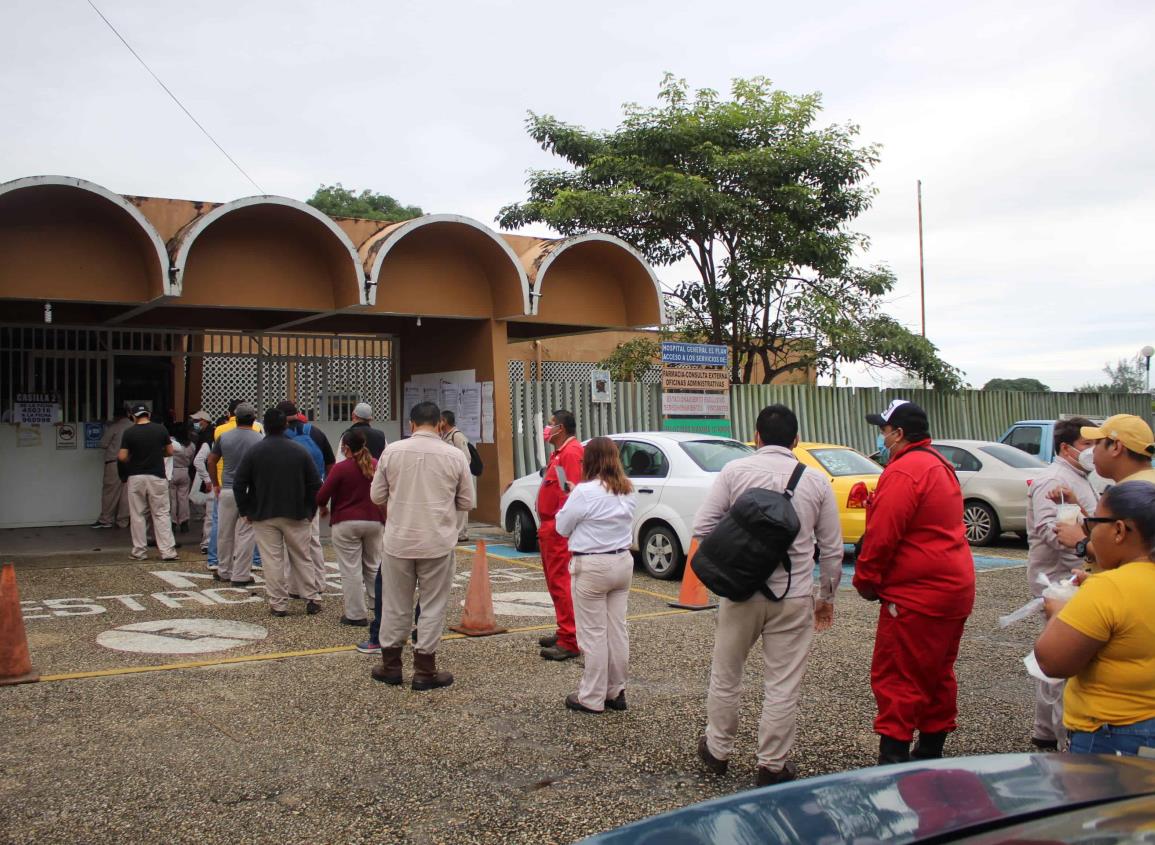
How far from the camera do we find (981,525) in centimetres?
1412

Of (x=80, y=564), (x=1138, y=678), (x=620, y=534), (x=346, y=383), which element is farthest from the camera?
(x=346, y=383)

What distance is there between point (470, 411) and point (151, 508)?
17.1 feet

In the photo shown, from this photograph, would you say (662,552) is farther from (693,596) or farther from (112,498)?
(112,498)

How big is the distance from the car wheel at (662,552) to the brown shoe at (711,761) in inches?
228

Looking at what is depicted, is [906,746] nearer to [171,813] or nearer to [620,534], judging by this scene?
[620,534]

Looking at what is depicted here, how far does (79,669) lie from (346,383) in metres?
10.3

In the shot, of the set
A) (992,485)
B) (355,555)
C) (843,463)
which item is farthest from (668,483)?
(992,485)

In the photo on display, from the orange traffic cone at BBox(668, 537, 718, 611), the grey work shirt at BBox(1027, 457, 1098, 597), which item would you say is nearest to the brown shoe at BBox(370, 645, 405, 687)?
the orange traffic cone at BBox(668, 537, 718, 611)

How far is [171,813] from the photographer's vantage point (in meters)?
4.51

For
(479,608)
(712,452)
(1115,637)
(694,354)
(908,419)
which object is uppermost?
(694,354)

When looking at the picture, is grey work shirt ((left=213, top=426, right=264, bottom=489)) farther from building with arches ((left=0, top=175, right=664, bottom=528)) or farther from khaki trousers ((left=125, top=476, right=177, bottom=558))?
building with arches ((left=0, top=175, right=664, bottom=528))

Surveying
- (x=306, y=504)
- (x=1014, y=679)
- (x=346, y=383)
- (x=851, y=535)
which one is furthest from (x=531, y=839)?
(x=346, y=383)

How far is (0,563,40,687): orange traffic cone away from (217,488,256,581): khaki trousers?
3504 mm

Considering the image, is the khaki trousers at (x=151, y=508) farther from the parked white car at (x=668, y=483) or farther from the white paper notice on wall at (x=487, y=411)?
the parked white car at (x=668, y=483)
